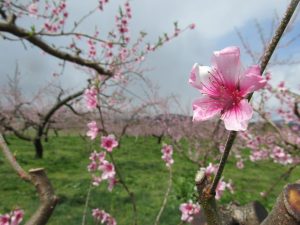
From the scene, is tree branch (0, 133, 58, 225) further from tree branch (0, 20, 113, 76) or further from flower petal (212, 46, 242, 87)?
tree branch (0, 20, 113, 76)

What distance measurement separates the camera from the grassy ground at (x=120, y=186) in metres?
7.24

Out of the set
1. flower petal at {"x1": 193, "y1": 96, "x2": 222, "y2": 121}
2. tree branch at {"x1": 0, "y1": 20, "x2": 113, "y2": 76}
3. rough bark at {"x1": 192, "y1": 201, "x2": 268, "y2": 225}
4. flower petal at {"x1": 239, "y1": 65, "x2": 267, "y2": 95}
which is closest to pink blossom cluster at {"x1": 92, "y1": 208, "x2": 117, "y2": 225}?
tree branch at {"x1": 0, "y1": 20, "x2": 113, "y2": 76}

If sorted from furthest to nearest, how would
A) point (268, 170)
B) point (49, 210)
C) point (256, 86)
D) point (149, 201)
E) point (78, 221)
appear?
point (268, 170)
point (149, 201)
point (78, 221)
point (49, 210)
point (256, 86)

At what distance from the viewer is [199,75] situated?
84 centimetres

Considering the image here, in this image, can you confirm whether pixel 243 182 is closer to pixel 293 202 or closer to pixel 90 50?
pixel 90 50

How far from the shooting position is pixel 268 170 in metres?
15.4

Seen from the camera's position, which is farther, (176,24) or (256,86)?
(176,24)

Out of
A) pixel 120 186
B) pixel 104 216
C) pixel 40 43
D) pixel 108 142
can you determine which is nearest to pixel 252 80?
pixel 108 142

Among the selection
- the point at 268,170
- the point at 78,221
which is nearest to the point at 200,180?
the point at 78,221

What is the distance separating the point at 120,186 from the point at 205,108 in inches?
368

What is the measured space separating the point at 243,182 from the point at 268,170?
3.84m

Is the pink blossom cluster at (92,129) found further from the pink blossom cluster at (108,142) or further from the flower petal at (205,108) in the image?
the flower petal at (205,108)

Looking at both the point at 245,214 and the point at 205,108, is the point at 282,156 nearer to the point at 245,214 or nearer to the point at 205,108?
the point at 245,214

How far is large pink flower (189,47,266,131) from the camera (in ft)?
2.39
